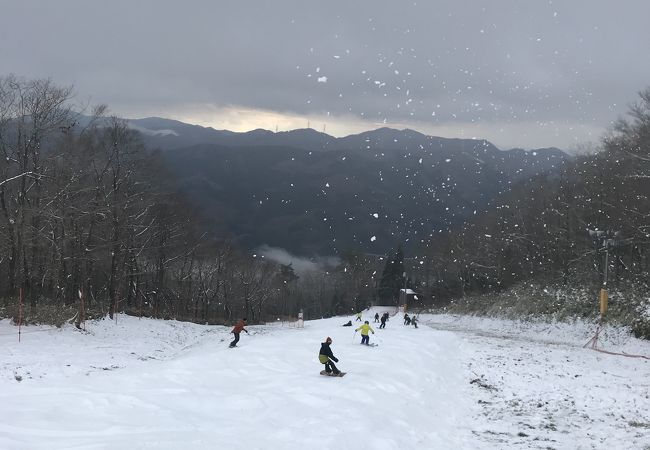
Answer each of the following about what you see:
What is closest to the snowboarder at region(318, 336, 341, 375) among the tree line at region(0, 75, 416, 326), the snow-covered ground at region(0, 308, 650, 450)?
the snow-covered ground at region(0, 308, 650, 450)

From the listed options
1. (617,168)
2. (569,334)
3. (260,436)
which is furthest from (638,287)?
(260,436)

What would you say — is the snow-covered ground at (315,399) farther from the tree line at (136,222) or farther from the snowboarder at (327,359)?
the tree line at (136,222)

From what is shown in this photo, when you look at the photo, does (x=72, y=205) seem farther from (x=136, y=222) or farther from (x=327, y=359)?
(x=327, y=359)

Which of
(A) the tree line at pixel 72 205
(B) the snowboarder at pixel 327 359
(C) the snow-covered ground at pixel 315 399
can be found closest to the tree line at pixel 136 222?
(A) the tree line at pixel 72 205

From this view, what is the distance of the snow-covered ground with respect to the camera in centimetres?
1023

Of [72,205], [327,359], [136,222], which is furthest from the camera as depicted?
[136,222]

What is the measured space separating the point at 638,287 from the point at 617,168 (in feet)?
58.6

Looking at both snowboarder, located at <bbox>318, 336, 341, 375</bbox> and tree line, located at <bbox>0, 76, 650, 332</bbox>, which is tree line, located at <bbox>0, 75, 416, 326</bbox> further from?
snowboarder, located at <bbox>318, 336, 341, 375</bbox>

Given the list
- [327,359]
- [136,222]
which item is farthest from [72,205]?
[327,359]

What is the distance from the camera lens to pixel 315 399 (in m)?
13.9

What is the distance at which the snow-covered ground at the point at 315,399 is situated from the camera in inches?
403

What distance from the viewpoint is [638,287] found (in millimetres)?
36656

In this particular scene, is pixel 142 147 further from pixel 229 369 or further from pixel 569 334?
pixel 569 334

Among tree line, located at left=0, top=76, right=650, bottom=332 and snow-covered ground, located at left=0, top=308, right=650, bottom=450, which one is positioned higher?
tree line, located at left=0, top=76, right=650, bottom=332
